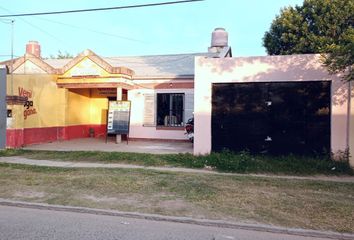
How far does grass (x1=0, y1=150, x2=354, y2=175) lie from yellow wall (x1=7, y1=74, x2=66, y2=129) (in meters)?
2.93

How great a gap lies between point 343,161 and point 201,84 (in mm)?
5422

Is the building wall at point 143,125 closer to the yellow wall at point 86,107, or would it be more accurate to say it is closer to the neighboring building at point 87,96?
the neighboring building at point 87,96

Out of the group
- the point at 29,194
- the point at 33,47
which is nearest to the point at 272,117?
the point at 29,194

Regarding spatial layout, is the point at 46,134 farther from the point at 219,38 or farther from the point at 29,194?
the point at 219,38

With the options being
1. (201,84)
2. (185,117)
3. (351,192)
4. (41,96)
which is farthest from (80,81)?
(351,192)

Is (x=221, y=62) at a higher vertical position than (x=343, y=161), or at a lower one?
higher

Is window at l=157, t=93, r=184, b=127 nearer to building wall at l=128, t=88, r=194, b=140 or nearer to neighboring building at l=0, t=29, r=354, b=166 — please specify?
building wall at l=128, t=88, r=194, b=140

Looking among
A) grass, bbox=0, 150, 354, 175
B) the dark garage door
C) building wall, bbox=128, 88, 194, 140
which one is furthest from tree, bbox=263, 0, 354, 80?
grass, bbox=0, 150, 354, 175

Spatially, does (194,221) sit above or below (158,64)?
below

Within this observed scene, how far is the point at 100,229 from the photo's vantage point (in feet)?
19.7

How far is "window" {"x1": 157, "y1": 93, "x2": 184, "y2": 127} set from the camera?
65.8ft

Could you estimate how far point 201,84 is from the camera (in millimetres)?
13516

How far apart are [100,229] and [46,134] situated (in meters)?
13.6

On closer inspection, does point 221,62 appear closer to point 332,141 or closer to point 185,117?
point 332,141
